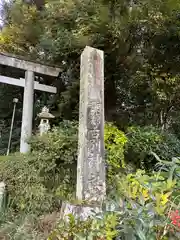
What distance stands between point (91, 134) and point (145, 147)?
1877 mm

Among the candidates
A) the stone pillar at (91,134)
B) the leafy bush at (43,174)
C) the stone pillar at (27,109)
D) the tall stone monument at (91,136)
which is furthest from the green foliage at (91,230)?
the stone pillar at (27,109)

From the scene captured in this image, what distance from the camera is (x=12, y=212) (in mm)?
3721

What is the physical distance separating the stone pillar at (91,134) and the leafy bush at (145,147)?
156 cm

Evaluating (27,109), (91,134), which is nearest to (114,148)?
(91,134)

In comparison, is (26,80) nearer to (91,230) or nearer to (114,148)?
(114,148)

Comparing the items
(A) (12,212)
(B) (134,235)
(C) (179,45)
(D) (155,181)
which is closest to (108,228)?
(B) (134,235)

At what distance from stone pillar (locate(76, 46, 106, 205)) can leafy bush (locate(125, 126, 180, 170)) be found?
1563mm

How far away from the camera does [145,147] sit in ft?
16.1

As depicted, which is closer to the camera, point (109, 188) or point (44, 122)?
point (109, 188)

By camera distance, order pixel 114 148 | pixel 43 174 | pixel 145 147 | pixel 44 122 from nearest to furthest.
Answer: pixel 43 174, pixel 114 148, pixel 145 147, pixel 44 122

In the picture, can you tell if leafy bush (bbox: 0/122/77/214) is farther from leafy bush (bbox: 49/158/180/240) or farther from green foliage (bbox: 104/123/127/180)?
leafy bush (bbox: 49/158/180/240)

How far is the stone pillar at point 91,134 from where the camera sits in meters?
3.28

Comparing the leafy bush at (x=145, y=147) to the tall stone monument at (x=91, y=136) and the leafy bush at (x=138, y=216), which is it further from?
the leafy bush at (x=138, y=216)

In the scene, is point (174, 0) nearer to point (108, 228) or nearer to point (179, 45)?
point (179, 45)
